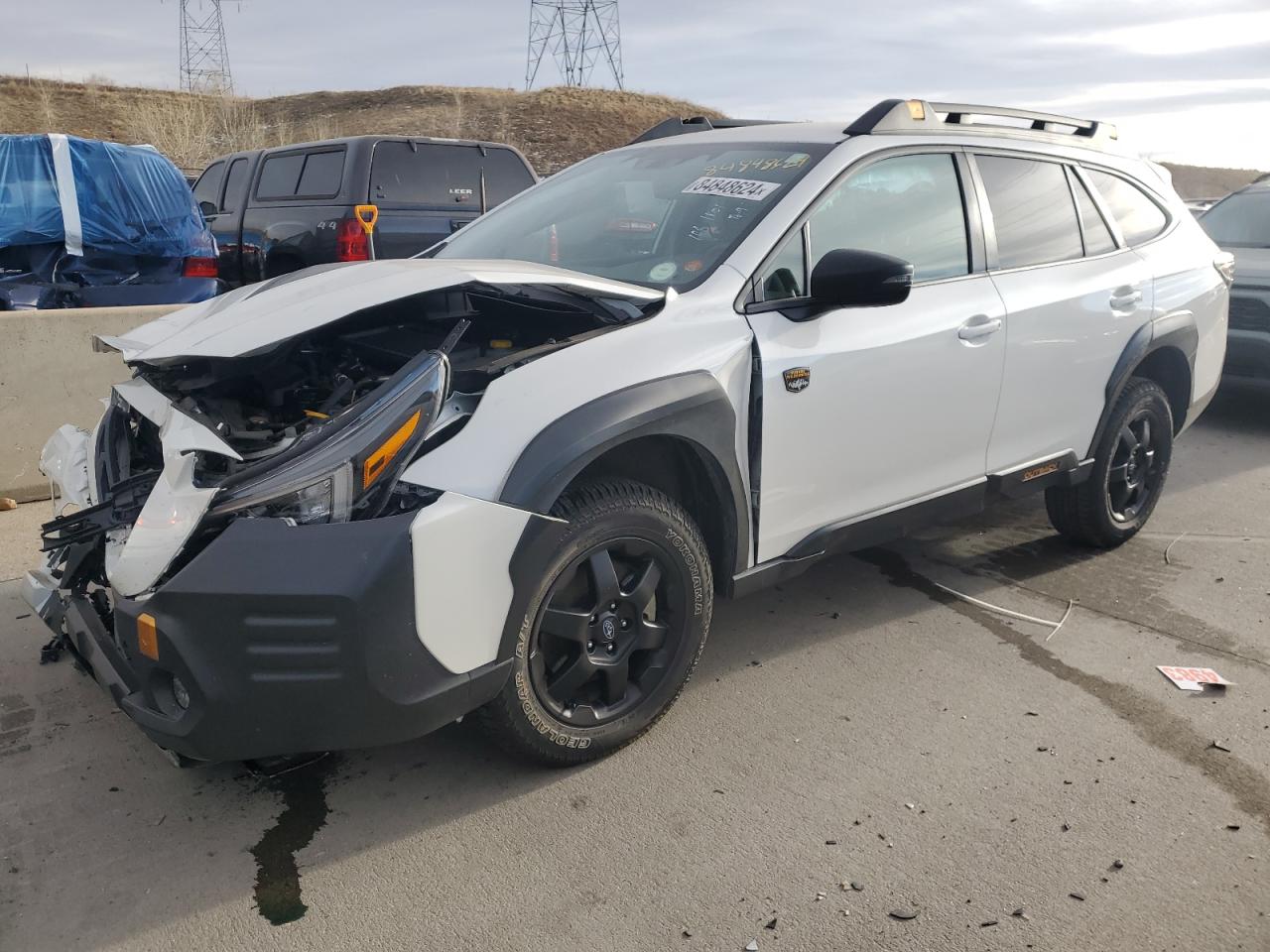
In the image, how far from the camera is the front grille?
24.6 ft

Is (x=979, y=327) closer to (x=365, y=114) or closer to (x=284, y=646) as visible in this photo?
(x=284, y=646)

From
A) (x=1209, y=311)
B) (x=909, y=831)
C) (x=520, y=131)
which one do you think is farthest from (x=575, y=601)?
(x=520, y=131)

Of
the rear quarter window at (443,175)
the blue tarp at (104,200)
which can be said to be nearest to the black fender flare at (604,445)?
the blue tarp at (104,200)

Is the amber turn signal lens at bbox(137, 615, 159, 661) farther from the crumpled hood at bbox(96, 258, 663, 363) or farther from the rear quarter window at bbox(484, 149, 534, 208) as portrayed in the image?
the rear quarter window at bbox(484, 149, 534, 208)

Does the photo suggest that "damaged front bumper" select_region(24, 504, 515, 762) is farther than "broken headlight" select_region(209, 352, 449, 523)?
No

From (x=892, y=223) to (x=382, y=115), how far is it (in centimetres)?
5044

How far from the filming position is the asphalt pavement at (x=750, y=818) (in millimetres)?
2475

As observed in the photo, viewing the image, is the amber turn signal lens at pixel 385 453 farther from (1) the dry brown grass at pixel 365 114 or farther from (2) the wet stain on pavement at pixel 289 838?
(1) the dry brown grass at pixel 365 114

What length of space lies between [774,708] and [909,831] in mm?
748

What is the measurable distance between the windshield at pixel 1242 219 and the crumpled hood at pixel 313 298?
7.25 metres

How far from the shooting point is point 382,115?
163 feet

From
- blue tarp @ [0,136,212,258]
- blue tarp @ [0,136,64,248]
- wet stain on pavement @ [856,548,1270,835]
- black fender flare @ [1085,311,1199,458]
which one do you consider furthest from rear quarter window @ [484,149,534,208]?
wet stain on pavement @ [856,548,1270,835]

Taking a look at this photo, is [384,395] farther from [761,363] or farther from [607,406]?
[761,363]

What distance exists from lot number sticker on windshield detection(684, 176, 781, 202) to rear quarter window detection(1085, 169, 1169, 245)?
6.33 feet
